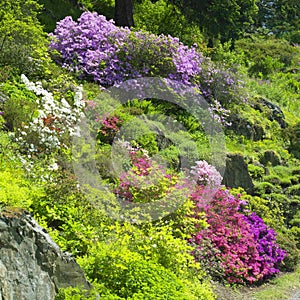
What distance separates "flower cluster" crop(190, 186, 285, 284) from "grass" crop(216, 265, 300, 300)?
169 mm

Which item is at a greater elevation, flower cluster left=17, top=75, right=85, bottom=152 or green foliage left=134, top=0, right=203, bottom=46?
green foliage left=134, top=0, right=203, bottom=46

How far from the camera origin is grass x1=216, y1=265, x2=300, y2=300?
24.9 feet

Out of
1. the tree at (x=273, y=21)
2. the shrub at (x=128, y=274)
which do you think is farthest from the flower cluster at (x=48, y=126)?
the tree at (x=273, y=21)

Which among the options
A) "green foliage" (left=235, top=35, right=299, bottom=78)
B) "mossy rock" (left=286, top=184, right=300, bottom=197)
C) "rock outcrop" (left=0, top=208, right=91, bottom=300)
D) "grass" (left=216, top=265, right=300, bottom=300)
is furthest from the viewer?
"green foliage" (left=235, top=35, right=299, bottom=78)

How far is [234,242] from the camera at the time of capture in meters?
8.77

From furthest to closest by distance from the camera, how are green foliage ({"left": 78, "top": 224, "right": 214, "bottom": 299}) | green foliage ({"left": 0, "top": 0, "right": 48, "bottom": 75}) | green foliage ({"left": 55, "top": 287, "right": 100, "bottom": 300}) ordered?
1. green foliage ({"left": 0, "top": 0, "right": 48, "bottom": 75})
2. green foliage ({"left": 78, "top": 224, "right": 214, "bottom": 299})
3. green foliage ({"left": 55, "top": 287, "right": 100, "bottom": 300})

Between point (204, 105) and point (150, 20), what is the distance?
218 inches

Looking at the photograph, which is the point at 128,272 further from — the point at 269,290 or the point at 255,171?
the point at 255,171

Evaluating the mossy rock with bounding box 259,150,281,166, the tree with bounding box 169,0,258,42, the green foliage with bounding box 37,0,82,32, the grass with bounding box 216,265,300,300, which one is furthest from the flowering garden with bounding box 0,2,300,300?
the tree with bounding box 169,0,258,42

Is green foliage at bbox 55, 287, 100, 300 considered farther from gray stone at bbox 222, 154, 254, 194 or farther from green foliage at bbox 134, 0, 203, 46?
green foliage at bbox 134, 0, 203, 46

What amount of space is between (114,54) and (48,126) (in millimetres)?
4697

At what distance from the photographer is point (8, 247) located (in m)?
4.21

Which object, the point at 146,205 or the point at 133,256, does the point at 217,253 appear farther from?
the point at 133,256

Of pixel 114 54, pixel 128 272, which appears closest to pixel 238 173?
pixel 114 54
